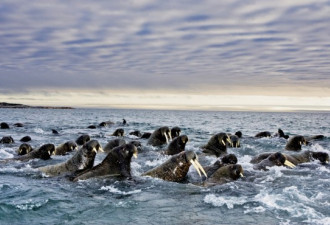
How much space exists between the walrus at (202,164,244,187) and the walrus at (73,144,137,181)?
2.20 metres

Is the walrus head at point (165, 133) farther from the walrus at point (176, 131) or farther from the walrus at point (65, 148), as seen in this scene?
the walrus at point (65, 148)

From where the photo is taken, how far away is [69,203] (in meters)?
9.09

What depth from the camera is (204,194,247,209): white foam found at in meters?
9.05

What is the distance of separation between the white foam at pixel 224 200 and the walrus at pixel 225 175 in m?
1.47

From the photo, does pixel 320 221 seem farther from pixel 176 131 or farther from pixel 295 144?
pixel 176 131

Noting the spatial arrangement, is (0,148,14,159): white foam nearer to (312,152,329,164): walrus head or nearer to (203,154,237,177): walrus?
(203,154,237,177): walrus

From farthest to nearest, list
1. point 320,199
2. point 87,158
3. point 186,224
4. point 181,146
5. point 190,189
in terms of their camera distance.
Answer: point 181,146 < point 87,158 < point 190,189 < point 320,199 < point 186,224

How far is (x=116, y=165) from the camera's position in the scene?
37.8ft

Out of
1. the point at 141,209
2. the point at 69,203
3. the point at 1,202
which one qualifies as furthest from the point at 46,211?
the point at 141,209

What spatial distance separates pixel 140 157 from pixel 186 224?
30.6ft

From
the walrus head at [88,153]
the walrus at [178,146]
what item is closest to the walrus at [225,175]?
the walrus head at [88,153]

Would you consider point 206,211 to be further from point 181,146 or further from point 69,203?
point 181,146

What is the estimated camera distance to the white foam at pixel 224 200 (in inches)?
356

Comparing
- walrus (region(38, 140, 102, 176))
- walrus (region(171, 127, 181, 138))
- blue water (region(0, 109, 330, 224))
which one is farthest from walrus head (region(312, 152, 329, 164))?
walrus (region(38, 140, 102, 176))
